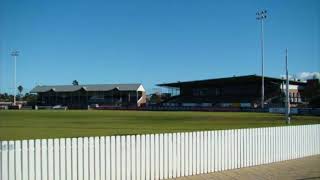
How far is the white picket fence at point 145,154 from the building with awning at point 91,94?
451 feet

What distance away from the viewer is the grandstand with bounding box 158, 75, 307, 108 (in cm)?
11653

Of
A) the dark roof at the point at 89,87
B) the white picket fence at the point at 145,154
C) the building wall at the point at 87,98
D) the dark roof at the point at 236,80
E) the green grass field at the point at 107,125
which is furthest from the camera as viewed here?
the dark roof at the point at 89,87

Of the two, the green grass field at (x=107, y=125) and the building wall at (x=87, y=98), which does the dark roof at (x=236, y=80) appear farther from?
the green grass field at (x=107, y=125)

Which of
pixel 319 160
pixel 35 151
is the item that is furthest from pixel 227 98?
pixel 35 151

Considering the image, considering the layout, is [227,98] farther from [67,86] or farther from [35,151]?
[35,151]

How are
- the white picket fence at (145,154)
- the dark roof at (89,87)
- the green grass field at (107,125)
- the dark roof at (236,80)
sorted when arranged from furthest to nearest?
1. the dark roof at (89,87)
2. the dark roof at (236,80)
3. the green grass field at (107,125)
4. the white picket fence at (145,154)

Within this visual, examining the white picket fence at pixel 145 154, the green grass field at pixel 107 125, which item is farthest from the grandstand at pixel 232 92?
the white picket fence at pixel 145 154

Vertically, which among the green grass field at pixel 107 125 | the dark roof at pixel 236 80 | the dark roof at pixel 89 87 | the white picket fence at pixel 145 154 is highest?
the dark roof at pixel 236 80

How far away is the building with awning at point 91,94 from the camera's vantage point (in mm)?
157825

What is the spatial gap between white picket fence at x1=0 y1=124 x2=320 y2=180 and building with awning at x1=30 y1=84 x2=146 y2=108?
451ft

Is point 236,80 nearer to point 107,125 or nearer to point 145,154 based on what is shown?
point 107,125

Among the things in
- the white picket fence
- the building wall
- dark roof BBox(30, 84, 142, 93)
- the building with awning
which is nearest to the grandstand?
the building with awning

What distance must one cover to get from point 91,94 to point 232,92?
172 feet

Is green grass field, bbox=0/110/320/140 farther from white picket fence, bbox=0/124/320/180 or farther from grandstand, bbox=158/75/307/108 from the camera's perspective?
grandstand, bbox=158/75/307/108
